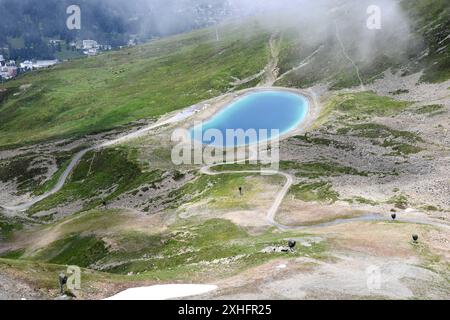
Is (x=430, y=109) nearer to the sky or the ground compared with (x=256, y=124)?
nearer to the ground

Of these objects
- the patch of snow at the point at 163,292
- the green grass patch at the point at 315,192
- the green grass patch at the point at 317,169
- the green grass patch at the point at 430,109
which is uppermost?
the green grass patch at the point at 430,109

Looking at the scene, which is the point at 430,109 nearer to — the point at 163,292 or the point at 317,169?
the point at 317,169

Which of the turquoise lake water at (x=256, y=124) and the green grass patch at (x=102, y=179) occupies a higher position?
the turquoise lake water at (x=256, y=124)

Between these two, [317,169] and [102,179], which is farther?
[102,179]

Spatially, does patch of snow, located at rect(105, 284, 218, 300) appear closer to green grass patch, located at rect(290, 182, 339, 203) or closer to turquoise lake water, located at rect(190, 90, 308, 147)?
green grass patch, located at rect(290, 182, 339, 203)

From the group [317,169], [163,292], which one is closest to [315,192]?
[317,169]

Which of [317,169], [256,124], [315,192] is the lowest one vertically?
[315,192]

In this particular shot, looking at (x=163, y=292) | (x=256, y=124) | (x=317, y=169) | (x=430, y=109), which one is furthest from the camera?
(x=256, y=124)

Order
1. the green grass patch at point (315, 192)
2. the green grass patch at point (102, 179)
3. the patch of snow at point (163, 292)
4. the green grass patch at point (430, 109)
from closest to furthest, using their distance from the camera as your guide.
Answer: the patch of snow at point (163, 292)
the green grass patch at point (315, 192)
the green grass patch at point (102, 179)
the green grass patch at point (430, 109)

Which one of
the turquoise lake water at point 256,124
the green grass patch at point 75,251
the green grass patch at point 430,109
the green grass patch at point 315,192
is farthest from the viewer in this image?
the turquoise lake water at point 256,124

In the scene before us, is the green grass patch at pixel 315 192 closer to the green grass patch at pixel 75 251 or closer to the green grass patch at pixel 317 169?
the green grass patch at pixel 317 169

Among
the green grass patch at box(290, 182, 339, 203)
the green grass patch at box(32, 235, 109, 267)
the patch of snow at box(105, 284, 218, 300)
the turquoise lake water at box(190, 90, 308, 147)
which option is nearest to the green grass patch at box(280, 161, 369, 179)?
the green grass patch at box(290, 182, 339, 203)

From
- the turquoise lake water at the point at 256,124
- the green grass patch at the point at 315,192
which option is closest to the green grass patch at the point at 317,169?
the green grass patch at the point at 315,192

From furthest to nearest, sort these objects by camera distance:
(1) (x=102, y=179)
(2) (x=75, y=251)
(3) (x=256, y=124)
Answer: (3) (x=256, y=124) < (1) (x=102, y=179) < (2) (x=75, y=251)
